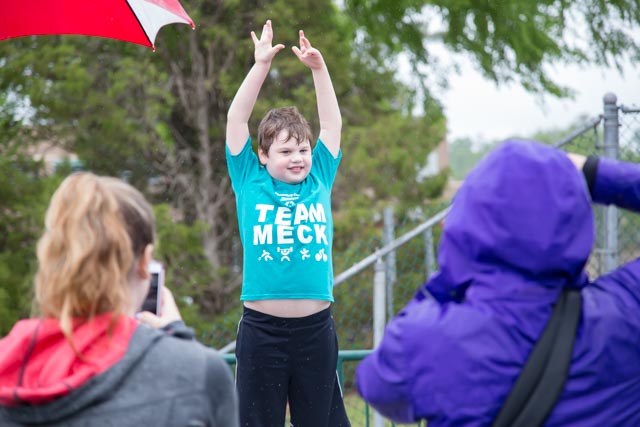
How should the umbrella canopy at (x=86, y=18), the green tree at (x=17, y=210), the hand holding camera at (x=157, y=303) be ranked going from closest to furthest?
1. the hand holding camera at (x=157, y=303)
2. the umbrella canopy at (x=86, y=18)
3. the green tree at (x=17, y=210)

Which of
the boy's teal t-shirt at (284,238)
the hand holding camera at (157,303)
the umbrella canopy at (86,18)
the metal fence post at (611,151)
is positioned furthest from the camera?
the metal fence post at (611,151)

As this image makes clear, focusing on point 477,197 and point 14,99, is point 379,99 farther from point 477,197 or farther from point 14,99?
point 477,197

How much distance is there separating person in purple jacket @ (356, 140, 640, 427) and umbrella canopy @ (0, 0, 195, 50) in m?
2.44

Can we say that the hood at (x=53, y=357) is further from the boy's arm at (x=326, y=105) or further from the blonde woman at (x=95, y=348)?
the boy's arm at (x=326, y=105)

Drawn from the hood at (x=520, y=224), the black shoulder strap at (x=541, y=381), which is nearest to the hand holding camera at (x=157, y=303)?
the hood at (x=520, y=224)

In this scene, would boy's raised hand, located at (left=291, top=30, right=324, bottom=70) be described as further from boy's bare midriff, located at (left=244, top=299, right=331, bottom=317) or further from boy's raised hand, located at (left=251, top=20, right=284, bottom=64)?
boy's bare midriff, located at (left=244, top=299, right=331, bottom=317)

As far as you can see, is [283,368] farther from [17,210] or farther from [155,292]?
[17,210]

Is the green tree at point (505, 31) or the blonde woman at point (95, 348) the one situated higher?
the green tree at point (505, 31)

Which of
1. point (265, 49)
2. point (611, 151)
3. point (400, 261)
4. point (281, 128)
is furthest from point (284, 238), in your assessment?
point (400, 261)

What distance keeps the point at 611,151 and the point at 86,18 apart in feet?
9.82

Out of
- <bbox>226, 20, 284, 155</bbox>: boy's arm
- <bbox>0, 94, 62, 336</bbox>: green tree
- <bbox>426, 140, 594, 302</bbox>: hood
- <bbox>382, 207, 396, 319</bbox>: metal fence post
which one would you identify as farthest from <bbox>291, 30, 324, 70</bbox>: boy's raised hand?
<bbox>0, 94, 62, 336</bbox>: green tree

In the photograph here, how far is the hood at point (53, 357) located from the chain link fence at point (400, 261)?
2.50 m

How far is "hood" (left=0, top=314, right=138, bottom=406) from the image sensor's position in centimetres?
161

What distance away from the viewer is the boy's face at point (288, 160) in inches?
141
